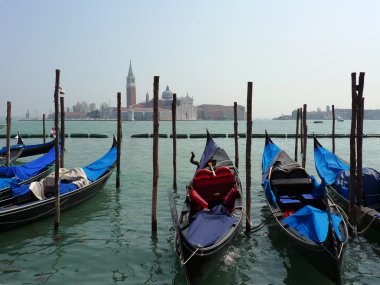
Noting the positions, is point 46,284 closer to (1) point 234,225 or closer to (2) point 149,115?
(1) point 234,225

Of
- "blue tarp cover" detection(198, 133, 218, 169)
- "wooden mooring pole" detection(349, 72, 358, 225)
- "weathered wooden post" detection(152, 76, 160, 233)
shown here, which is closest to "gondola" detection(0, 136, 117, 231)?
"weathered wooden post" detection(152, 76, 160, 233)

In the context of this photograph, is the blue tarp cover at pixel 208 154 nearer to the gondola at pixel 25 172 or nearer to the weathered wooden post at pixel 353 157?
the weathered wooden post at pixel 353 157

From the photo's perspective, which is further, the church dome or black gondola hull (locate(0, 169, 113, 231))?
the church dome

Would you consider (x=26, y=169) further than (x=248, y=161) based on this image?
Yes

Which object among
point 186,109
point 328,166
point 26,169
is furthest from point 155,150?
point 186,109

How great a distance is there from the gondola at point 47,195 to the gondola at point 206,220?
9.32 feet

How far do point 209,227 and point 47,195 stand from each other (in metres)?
4.26

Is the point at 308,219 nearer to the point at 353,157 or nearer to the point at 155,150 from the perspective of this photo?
the point at 353,157

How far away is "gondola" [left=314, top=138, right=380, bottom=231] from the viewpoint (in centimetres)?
666

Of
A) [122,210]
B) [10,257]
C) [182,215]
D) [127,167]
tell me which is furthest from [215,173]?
[127,167]

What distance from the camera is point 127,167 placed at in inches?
633

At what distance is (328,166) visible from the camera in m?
10.3

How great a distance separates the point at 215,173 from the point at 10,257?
4.00m

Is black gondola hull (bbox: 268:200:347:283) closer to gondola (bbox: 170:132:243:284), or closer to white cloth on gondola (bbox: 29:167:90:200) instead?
gondola (bbox: 170:132:243:284)
